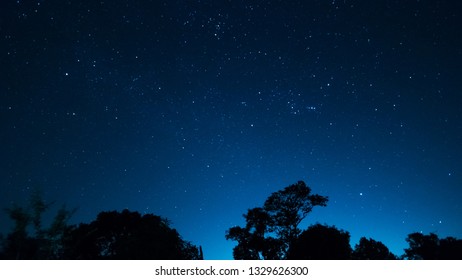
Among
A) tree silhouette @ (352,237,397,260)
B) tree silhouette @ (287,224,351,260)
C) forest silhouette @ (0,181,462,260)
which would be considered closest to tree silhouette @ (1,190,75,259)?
forest silhouette @ (0,181,462,260)

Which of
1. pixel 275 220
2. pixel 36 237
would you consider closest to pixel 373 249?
pixel 275 220

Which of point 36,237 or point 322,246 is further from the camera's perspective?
point 322,246

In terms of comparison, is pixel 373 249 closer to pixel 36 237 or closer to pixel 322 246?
pixel 322 246

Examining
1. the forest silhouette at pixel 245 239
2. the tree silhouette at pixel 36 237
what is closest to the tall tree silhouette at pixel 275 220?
the forest silhouette at pixel 245 239

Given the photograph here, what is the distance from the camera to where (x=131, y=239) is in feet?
47.7

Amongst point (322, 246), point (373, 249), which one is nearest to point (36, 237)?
point (322, 246)

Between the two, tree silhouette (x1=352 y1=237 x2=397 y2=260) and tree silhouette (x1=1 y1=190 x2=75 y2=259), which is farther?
tree silhouette (x1=352 y1=237 x2=397 y2=260)

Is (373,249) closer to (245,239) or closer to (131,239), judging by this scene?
(245,239)

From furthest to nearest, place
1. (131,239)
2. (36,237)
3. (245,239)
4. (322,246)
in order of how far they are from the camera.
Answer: (245,239)
(322,246)
(131,239)
(36,237)

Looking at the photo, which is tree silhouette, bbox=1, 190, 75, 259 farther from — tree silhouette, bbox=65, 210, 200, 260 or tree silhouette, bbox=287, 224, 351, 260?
tree silhouette, bbox=287, 224, 351, 260

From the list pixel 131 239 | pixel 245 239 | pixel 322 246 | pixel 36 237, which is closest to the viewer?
pixel 36 237

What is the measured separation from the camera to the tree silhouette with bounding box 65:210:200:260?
14595 millimetres

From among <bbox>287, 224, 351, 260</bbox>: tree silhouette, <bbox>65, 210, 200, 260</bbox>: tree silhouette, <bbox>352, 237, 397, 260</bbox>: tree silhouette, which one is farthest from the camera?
<bbox>352, 237, 397, 260</bbox>: tree silhouette
